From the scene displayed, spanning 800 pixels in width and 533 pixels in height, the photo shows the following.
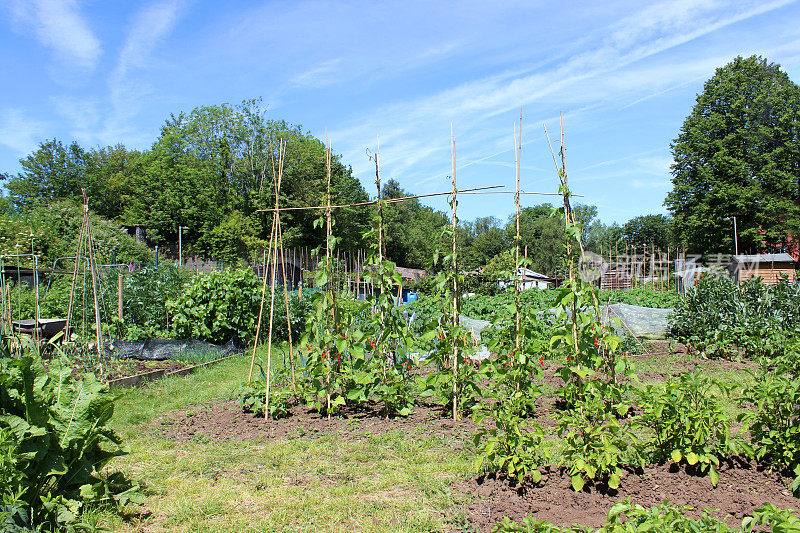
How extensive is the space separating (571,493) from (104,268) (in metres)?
10.4

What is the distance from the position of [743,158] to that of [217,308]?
29184 mm

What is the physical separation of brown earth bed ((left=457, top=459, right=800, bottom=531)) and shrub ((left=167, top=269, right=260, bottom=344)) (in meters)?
6.69

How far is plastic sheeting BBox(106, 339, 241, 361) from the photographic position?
778 centimetres

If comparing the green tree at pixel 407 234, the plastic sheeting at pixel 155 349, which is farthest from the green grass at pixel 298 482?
the green tree at pixel 407 234

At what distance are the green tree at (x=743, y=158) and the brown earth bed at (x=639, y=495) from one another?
28457mm

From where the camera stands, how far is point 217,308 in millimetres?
8977

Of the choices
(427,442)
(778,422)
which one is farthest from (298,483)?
(778,422)

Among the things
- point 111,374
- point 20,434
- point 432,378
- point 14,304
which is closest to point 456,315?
point 432,378

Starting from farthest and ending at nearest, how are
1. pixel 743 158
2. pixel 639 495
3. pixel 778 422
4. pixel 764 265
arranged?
1. pixel 743 158
2. pixel 764 265
3. pixel 778 422
4. pixel 639 495

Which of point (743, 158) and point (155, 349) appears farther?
point (743, 158)

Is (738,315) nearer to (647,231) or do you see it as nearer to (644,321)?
(644,321)

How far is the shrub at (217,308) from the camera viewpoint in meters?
8.92

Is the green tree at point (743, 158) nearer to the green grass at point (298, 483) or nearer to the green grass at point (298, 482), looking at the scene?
the green grass at point (298, 482)

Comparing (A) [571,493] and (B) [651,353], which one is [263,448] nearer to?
(A) [571,493]
